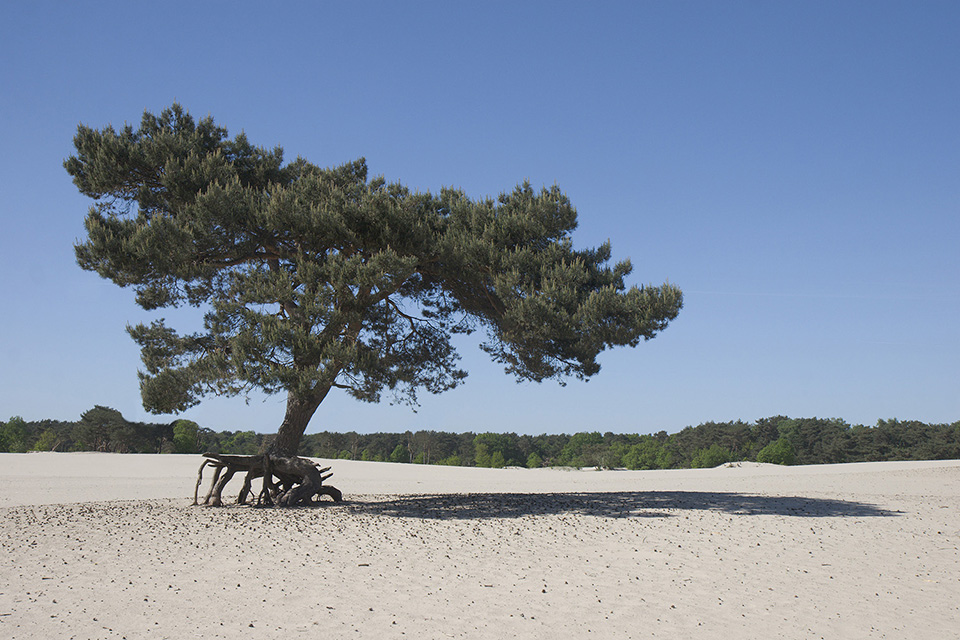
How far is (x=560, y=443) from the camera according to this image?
4252 inches

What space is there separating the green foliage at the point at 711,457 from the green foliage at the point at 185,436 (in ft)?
180

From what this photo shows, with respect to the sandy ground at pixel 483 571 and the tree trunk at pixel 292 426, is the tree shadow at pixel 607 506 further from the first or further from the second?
the tree trunk at pixel 292 426

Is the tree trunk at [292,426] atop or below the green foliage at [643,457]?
atop

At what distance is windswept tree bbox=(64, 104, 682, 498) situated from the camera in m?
13.8

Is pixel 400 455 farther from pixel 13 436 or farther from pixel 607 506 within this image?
pixel 607 506

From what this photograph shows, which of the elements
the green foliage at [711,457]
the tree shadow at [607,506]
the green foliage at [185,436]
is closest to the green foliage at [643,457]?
the green foliage at [711,457]

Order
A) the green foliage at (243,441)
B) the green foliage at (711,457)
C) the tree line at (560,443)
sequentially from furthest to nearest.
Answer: the green foliage at (243,441) → the green foliage at (711,457) → the tree line at (560,443)

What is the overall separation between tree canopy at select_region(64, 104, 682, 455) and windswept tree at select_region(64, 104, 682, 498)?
40 millimetres

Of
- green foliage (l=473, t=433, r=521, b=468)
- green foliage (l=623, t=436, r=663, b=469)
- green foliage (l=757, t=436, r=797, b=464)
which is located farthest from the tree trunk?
green foliage (l=623, t=436, r=663, b=469)

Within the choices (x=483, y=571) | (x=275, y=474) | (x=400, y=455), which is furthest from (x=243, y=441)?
(x=483, y=571)

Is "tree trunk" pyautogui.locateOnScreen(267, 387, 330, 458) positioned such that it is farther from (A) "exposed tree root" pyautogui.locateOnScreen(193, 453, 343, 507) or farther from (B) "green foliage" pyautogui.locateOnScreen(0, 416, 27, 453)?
(B) "green foliage" pyautogui.locateOnScreen(0, 416, 27, 453)

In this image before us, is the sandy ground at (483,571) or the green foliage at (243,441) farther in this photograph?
the green foliage at (243,441)

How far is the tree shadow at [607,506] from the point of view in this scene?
45.5ft

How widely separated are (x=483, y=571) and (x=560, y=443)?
10207cm
